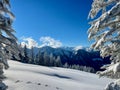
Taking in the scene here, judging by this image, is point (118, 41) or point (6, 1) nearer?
point (118, 41)

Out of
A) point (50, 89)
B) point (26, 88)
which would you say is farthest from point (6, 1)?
point (50, 89)

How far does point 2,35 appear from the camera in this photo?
41.2ft

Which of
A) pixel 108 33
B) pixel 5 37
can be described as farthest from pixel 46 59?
pixel 108 33

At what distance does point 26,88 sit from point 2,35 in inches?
690

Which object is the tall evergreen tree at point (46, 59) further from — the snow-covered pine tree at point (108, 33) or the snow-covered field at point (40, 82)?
the snow-covered pine tree at point (108, 33)

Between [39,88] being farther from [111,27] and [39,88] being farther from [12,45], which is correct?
[111,27]

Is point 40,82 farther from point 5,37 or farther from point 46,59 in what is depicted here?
point 46,59

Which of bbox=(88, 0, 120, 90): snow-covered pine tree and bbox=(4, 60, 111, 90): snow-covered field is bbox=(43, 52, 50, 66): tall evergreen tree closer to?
bbox=(4, 60, 111, 90): snow-covered field

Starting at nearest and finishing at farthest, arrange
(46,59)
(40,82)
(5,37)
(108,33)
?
(108,33) < (5,37) < (40,82) < (46,59)

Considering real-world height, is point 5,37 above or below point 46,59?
below

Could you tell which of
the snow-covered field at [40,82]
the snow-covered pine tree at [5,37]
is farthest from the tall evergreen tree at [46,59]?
the snow-covered pine tree at [5,37]

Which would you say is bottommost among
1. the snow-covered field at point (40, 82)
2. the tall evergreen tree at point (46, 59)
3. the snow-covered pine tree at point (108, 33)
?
the snow-covered field at point (40, 82)

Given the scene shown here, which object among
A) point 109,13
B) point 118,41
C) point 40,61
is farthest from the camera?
point 40,61

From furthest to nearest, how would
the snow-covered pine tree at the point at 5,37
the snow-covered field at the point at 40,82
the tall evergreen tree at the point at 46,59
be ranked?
the tall evergreen tree at the point at 46,59 < the snow-covered field at the point at 40,82 < the snow-covered pine tree at the point at 5,37
